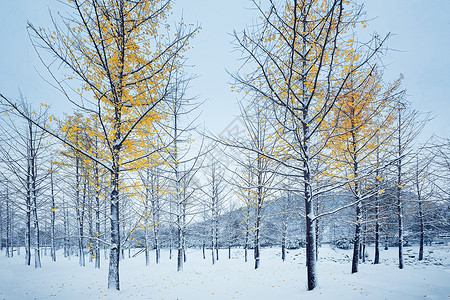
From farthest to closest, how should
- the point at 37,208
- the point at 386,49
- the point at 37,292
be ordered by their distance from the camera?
1. the point at 37,208
2. the point at 37,292
3. the point at 386,49

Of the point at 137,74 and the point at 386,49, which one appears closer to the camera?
the point at 386,49

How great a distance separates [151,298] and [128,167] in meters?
3.85

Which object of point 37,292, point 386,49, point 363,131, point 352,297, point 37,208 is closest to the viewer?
point 386,49

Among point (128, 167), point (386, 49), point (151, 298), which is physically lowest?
point (151, 298)

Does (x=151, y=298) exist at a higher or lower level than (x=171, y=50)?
lower

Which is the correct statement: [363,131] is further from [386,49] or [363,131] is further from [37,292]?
[37,292]

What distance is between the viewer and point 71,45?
4875 millimetres

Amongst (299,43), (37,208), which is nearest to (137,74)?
(299,43)

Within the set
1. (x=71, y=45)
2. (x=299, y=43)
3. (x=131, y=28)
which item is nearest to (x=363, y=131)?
(x=299, y=43)

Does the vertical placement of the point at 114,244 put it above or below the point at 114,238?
below

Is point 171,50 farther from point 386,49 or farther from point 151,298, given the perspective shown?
point 151,298

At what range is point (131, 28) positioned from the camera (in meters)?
5.84

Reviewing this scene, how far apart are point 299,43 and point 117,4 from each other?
5499mm

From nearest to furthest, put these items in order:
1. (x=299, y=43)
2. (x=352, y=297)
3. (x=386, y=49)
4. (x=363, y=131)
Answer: (x=386, y=49), (x=352, y=297), (x=299, y=43), (x=363, y=131)
